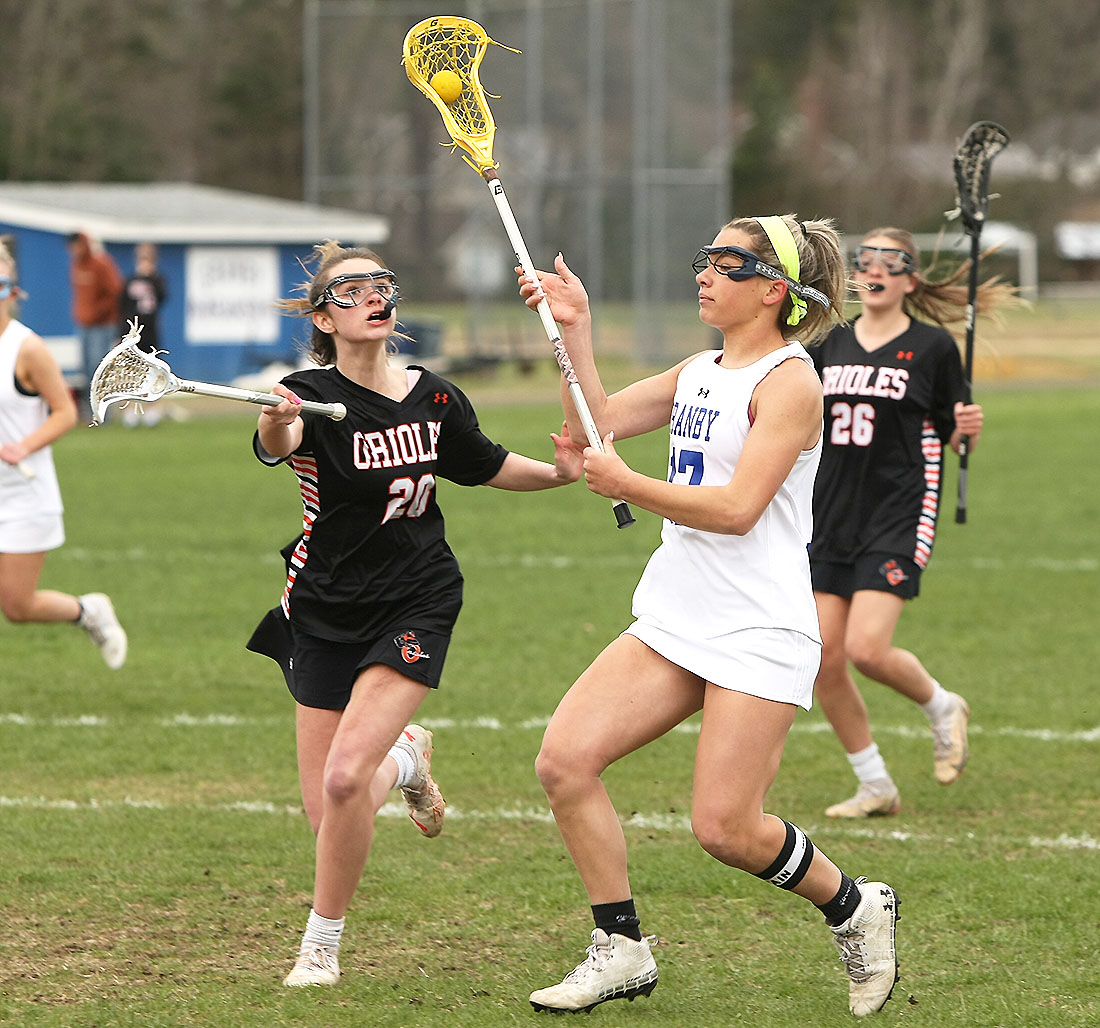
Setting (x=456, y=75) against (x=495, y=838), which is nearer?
(x=456, y=75)

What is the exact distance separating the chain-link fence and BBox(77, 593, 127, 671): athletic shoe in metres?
22.3

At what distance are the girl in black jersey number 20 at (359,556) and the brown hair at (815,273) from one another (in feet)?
2.57

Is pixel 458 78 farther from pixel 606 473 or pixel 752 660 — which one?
pixel 752 660

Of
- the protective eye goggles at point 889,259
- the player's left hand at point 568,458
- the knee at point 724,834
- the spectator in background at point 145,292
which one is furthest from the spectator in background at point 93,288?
the knee at point 724,834

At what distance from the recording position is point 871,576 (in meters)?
7.00

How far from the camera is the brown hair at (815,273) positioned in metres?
4.88

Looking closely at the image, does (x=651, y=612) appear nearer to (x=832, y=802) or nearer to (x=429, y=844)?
(x=429, y=844)

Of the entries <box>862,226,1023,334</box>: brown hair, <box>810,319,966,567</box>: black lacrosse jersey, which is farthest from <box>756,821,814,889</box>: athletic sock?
<box>862,226,1023,334</box>: brown hair

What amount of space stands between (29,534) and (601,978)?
4.37 metres

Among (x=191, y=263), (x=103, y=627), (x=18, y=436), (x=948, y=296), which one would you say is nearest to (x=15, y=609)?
(x=103, y=627)

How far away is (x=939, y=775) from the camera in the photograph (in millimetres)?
Answer: 7145

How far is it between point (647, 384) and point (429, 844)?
230 centimetres

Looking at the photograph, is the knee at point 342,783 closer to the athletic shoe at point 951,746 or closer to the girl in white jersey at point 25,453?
the athletic shoe at point 951,746

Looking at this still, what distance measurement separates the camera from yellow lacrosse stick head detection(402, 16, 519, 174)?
5.38 metres
